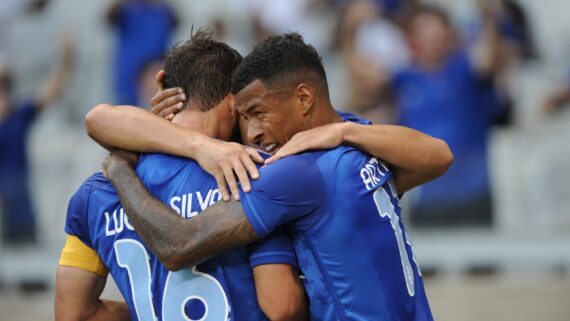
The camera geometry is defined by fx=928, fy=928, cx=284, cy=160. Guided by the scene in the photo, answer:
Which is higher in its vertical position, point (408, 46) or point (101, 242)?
point (408, 46)

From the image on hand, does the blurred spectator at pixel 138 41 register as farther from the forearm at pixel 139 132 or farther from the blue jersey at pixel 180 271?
the blue jersey at pixel 180 271

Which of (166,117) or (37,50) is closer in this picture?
(166,117)

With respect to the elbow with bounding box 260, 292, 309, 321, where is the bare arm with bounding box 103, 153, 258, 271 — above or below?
above

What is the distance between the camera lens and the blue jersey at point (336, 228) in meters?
2.76

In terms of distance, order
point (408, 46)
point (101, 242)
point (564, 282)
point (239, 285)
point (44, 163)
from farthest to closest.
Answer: point (44, 163)
point (408, 46)
point (564, 282)
point (101, 242)
point (239, 285)

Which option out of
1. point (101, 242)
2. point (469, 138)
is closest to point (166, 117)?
point (101, 242)

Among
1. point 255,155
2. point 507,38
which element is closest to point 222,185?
point 255,155

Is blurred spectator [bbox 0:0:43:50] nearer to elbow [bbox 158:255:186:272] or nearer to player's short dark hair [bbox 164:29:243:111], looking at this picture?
player's short dark hair [bbox 164:29:243:111]

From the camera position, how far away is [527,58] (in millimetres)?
8102

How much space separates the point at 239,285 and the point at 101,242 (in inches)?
20.4

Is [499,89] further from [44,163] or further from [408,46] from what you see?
[44,163]

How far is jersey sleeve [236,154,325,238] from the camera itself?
275 centimetres

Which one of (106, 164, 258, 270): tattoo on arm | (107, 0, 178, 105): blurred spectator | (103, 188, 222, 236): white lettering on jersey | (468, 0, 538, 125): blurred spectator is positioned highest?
(468, 0, 538, 125): blurred spectator

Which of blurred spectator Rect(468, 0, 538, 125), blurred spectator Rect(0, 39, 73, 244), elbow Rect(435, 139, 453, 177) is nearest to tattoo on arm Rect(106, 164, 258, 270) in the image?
elbow Rect(435, 139, 453, 177)
